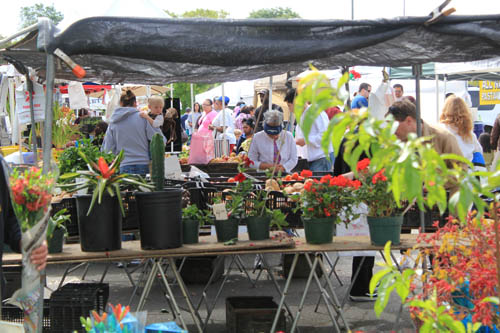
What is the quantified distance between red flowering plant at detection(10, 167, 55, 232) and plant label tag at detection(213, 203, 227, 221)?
6.08ft

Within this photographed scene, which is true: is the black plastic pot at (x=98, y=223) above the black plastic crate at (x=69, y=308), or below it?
above

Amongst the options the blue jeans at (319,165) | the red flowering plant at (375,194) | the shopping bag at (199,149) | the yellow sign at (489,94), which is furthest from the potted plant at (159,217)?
the yellow sign at (489,94)

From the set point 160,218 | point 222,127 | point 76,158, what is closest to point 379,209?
point 160,218

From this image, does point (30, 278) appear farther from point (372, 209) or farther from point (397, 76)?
point (397, 76)

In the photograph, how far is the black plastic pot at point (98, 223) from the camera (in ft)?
14.6

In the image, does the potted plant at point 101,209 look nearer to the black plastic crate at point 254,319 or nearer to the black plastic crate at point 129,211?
the black plastic crate at point 129,211

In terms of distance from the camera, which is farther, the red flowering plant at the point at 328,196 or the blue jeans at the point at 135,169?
the blue jeans at the point at 135,169

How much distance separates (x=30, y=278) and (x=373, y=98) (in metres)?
4.28

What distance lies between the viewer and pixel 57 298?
4.75m

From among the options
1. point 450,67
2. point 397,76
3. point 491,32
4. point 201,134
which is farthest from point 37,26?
point 397,76

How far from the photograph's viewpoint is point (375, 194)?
15.6ft

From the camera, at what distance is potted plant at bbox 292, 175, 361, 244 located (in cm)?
486

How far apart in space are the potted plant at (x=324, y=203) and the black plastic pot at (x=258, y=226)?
0.98 feet

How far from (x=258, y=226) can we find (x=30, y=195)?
2189mm
